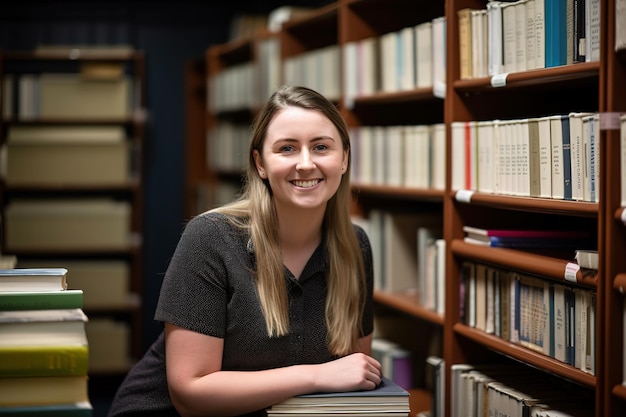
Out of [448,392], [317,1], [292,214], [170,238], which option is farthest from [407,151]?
[170,238]

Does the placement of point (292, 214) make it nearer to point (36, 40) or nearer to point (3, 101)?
point (3, 101)

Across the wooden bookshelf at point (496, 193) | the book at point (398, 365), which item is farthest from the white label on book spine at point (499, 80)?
the book at point (398, 365)

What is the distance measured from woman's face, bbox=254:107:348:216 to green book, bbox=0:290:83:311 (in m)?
0.66

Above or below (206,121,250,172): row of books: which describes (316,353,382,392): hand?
below

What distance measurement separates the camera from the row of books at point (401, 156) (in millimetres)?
2908

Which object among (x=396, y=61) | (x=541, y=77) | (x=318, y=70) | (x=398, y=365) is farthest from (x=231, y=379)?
(x=318, y=70)

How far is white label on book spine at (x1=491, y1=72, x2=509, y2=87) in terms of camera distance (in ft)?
7.77

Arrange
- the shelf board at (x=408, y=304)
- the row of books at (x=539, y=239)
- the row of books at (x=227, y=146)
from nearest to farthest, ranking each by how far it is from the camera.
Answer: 1. the row of books at (x=539, y=239)
2. the shelf board at (x=408, y=304)
3. the row of books at (x=227, y=146)

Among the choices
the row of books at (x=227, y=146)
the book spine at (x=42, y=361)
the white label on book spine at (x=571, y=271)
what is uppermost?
the row of books at (x=227, y=146)

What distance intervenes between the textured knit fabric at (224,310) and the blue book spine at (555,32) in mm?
777

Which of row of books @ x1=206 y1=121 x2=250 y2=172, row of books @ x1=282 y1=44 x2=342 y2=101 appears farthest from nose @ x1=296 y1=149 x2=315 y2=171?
row of books @ x1=206 y1=121 x2=250 y2=172

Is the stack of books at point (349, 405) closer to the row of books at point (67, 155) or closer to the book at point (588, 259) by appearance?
the book at point (588, 259)

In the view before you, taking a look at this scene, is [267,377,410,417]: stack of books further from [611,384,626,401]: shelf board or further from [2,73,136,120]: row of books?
[2,73,136,120]: row of books

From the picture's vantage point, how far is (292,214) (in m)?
2.08
